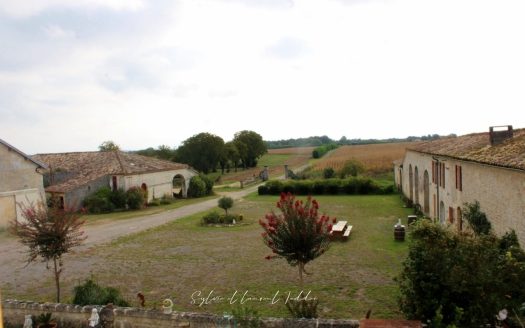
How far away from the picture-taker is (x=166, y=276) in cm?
1440

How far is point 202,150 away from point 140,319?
5049 centimetres

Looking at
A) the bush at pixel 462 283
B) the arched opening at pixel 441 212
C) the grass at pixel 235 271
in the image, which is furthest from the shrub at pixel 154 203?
the bush at pixel 462 283

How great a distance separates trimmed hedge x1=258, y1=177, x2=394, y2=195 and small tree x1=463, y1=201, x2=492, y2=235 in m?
22.9

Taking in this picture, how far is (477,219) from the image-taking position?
14633mm

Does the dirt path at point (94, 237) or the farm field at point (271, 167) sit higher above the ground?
the farm field at point (271, 167)

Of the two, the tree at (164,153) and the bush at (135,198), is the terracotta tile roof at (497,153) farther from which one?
the tree at (164,153)

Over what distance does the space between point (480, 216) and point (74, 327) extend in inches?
505

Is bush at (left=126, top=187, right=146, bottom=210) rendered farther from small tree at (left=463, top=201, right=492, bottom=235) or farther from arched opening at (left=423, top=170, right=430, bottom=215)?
small tree at (left=463, top=201, right=492, bottom=235)

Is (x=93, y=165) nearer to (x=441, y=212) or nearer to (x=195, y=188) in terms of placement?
(x=195, y=188)

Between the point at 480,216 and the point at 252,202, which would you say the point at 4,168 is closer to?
the point at 252,202

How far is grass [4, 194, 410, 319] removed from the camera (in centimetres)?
1150

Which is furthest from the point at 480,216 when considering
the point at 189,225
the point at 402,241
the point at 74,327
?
the point at 189,225

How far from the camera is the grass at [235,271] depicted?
11500 mm

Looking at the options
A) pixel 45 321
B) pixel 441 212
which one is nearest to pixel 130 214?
pixel 441 212
